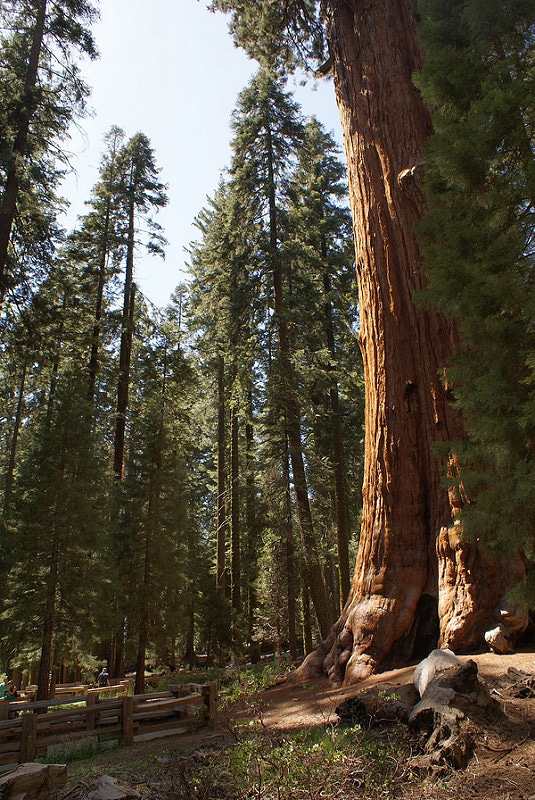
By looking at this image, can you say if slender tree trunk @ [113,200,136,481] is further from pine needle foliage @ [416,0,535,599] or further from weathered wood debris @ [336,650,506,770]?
pine needle foliage @ [416,0,535,599]

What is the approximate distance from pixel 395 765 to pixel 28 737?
5370mm

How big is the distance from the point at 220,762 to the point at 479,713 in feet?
7.13

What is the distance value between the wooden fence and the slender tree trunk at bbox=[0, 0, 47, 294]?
729 centimetres

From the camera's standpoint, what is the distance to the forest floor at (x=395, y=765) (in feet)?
10.4

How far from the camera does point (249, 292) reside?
15883 mm

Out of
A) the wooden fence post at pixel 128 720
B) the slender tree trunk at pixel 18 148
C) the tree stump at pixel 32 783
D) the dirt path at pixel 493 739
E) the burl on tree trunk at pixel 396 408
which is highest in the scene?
the slender tree trunk at pixel 18 148

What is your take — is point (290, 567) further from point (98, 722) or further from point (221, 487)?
point (221, 487)

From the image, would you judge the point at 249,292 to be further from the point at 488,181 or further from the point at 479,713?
the point at 479,713

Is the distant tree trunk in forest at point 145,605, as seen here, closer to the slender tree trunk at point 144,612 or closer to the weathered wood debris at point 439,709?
the slender tree trunk at point 144,612

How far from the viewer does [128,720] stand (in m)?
7.40

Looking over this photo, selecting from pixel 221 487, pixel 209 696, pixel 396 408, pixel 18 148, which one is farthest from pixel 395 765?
pixel 221 487

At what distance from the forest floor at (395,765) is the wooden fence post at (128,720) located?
1260 mm

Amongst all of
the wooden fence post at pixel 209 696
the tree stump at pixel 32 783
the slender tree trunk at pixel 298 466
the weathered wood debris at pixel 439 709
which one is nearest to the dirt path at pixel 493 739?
the weathered wood debris at pixel 439 709

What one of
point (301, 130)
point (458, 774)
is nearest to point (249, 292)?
point (301, 130)
